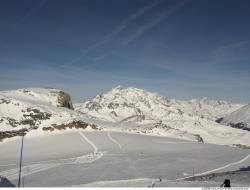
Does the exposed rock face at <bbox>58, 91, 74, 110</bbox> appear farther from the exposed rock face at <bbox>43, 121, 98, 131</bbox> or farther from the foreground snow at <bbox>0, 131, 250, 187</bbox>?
the foreground snow at <bbox>0, 131, 250, 187</bbox>

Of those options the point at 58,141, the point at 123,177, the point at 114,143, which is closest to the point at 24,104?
the point at 58,141

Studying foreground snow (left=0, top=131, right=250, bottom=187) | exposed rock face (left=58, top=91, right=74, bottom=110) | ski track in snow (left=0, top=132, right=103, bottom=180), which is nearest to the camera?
foreground snow (left=0, top=131, right=250, bottom=187)

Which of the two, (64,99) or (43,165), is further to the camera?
(64,99)

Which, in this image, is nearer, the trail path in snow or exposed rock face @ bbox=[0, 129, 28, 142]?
the trail path in snow

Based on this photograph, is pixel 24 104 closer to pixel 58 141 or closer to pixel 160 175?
pixel 58 141

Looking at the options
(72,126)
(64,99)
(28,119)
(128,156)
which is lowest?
(128,156)

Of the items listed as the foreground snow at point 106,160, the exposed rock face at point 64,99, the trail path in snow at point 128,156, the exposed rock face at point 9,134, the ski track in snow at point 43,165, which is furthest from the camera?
the exposed rock face at point 64,99

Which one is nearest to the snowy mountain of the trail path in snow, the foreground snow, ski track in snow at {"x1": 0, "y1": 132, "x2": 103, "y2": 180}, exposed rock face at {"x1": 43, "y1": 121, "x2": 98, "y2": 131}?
exposed rock face at {"x1": 43, "y1": 121, "x2": 98, "y2": 131}

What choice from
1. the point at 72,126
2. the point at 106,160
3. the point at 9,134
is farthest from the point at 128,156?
the point at 9,134

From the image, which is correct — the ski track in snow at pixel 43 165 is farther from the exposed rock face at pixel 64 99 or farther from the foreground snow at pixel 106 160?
the exposed rock face at pixel 64 99

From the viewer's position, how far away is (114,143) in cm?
6525

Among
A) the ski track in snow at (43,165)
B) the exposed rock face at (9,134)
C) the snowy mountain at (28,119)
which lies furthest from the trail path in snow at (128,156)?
the exposed rock face at (9,134)

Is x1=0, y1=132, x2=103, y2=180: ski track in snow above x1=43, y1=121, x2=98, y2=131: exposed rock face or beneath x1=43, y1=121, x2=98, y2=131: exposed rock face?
beneath

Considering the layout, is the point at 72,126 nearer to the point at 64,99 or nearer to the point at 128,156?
the point at 128,156
